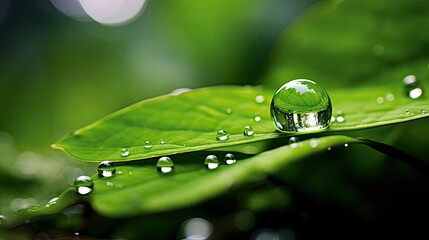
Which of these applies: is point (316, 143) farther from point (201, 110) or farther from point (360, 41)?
point (360, 41)

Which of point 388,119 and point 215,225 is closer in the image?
point 388,119

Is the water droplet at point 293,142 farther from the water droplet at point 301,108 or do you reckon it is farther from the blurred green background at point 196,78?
the blurred green background at point 196,78

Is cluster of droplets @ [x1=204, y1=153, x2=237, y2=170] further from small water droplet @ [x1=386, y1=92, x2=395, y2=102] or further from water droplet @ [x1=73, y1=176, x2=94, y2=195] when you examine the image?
small water droplet @ [x1=386, y1=92, x2=395, y2=102]

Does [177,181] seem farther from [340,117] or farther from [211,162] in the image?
[340,117]

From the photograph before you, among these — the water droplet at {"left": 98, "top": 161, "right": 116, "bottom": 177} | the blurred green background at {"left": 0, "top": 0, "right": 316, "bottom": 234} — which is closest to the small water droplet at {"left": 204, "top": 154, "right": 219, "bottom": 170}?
the water droplet at {"left": 98, "top": 161, "right": 116, "bottom": 177}

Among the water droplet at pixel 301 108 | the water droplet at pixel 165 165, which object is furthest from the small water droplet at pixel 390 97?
the water droplet at pixel 165 165

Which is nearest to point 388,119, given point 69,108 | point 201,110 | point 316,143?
point 316,143

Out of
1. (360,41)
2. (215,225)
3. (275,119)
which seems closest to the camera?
(275,119)
